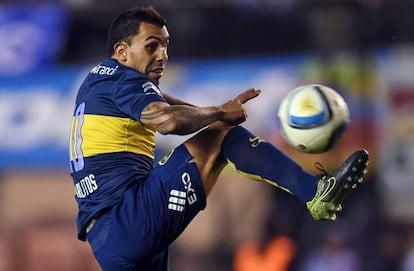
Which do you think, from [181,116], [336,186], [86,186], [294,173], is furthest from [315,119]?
[86,186]

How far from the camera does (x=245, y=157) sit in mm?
6719

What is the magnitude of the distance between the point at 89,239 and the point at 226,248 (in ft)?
22.1

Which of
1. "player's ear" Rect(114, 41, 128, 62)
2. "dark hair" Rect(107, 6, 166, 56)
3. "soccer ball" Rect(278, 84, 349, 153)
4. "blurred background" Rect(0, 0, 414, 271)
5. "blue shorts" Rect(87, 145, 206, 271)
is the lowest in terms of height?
"blurred background" Rect(0, 0, 414, 271)

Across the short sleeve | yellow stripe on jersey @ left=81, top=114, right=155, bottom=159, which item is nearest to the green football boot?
the short sleeve

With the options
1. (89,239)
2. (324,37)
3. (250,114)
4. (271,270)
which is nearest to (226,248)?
(271,270)

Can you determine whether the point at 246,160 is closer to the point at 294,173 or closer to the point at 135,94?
the point at 294,173

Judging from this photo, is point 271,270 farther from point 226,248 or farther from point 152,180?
point 152,180

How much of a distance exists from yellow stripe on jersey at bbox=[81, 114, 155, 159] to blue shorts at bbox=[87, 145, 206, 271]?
0.26m

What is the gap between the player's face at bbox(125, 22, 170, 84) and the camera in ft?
22.9

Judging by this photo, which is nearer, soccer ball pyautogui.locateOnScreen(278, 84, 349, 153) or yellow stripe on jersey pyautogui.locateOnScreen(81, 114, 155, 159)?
soccer ball pyautogui.locateOnScreen(278, 84, 349, 153)

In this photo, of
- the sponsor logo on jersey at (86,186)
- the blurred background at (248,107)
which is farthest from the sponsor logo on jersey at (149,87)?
the blurred background at (248,107)

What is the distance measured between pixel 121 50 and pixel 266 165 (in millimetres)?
1219

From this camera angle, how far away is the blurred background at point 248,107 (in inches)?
523

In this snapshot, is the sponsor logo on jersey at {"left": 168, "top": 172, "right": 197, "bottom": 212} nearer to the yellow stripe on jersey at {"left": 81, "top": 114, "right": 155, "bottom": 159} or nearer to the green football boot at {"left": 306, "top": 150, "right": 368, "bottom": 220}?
the yellow stripe on jersey at {"left": 81, "top": 114, "right": 155, "bottom": 159}
